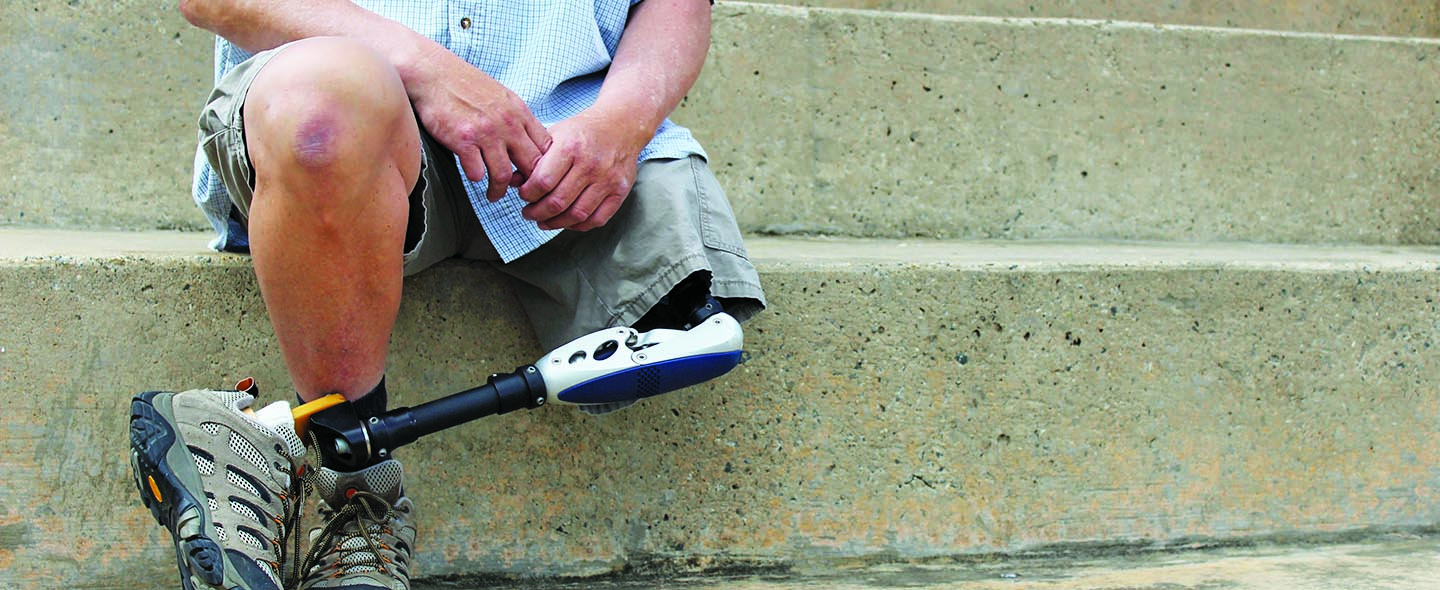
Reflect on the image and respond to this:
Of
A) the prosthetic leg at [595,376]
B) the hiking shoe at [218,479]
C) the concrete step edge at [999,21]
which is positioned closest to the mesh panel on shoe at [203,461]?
the hiking shoe at [218,479]

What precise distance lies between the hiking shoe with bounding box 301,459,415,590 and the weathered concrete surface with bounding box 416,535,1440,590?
128 mm

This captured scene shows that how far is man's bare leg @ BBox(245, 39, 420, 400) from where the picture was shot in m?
0.77

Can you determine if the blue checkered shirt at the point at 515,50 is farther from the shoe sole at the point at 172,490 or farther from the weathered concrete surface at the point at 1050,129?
the weathered concrete surface at the point at 1050,129

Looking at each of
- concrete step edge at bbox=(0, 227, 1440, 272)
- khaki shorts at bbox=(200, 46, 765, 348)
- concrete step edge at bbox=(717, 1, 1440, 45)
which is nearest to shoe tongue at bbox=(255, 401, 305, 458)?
khaki shorts at bbox=(200, 46, 765, 348)

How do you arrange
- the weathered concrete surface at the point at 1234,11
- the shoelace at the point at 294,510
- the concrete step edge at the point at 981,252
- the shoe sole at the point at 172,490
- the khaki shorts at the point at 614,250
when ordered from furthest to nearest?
the weathered concrete surface at the point at 1234,11 < the concrete step edge at the point at 981,252 < the khaki shorts at the point at 614,250 < the shoelace at the point at 294,510 < the shoe sole at the point at 172,490

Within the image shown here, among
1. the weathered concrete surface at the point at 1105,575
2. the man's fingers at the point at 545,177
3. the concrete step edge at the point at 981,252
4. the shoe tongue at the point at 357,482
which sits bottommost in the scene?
the weathered concrete surface at the point at 1105,575

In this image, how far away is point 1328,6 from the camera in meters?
1.83

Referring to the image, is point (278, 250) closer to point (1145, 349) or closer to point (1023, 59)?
point (1145, 349)

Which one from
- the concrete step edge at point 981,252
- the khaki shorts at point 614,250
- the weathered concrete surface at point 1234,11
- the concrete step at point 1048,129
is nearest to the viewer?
the khaki shorts at point 614,250

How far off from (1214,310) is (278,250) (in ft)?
2.98

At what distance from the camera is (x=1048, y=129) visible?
1.49 m

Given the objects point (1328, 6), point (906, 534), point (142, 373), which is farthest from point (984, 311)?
point (1328, 6)

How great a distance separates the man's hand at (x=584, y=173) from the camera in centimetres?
90

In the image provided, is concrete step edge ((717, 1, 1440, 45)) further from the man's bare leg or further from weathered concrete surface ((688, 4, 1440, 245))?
the man's bare leg
